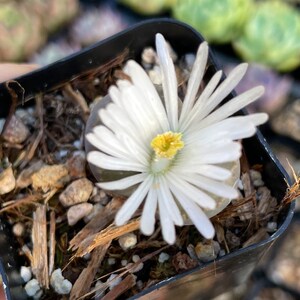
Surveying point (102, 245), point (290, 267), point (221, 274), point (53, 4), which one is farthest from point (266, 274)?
point (53, 4)

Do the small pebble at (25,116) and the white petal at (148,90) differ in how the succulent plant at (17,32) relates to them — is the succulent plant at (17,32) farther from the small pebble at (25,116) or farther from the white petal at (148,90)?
the white petal at (148,90)

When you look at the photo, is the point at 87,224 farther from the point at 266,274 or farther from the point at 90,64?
the point at 266,274

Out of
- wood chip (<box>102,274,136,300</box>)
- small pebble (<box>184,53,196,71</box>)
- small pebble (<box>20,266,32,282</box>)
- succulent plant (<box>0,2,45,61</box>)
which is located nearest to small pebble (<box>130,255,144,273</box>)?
wood chip (<box>102,274,136,300</box>)

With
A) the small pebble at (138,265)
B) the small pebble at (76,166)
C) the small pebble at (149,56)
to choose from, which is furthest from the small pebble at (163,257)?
the small pebble at (149,56)

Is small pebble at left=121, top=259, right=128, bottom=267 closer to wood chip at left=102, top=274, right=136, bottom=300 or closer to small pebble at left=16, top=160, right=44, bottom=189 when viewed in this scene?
wood chip at left=102, top=274, right=136, bottom=300

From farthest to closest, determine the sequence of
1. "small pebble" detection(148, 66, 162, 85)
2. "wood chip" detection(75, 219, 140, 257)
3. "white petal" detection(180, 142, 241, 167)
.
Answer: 1. "small pebble" detection(148, 66, 162, 85)
2. "wood chip" detection(75, 219, 140, 257)
3. "white petal" detection(180, 142, 241, 167)
